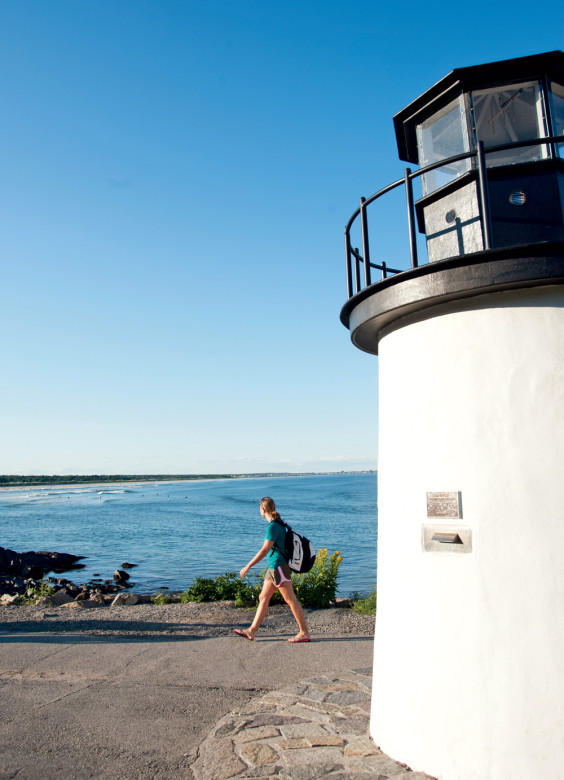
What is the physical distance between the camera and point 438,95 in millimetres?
5152

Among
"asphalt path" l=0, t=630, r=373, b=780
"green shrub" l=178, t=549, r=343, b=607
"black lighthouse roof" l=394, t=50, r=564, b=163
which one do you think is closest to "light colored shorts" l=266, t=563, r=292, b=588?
"asphalt path" l=0, t=630, r=373, b=780

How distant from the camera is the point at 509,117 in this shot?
16.4 feet

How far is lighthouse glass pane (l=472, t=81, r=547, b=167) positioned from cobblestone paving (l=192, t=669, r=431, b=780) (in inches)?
190

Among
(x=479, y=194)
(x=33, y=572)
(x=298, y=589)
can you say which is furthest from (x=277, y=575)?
(x=33, y=572)

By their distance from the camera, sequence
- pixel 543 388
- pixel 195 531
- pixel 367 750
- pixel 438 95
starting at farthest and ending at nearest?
1. pixel 195 531
2. pixel 438 95
3. pixel 367 750
4. pixel 543 388

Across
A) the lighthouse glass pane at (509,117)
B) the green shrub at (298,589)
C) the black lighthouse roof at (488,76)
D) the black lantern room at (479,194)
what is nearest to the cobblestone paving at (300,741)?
the black lantern room at (479,194)

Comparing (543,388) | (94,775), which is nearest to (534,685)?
(543,388)

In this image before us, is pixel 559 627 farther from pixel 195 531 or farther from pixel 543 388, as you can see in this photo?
pixel 195 531

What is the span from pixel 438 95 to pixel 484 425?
3197 millimetres

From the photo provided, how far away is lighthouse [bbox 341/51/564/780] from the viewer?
3.55 meters

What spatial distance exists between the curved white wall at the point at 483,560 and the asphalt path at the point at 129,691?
167 cm

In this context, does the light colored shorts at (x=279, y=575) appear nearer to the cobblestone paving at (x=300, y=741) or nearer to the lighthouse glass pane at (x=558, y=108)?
the cobblestone paving at (x=300, y=741)

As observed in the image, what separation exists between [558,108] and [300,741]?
567 cm

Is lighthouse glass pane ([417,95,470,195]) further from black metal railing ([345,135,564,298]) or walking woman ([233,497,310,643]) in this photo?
walking woman ([233,497,310,643])
